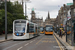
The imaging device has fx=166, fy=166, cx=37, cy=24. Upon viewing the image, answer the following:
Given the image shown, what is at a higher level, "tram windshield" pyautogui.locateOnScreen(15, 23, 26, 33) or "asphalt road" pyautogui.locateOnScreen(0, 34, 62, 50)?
"tram windshield" pyautogui.locateOnScreen(15, 23, 26, 33)

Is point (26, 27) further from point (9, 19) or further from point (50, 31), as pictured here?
point (9, 19)

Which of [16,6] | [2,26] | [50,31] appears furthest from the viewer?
[16,6]

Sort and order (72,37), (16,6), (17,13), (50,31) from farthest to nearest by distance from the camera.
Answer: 1. (16,6)
2. (17,13)
3. (50,31)
4. (72,37)

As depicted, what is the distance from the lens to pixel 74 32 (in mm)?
16672

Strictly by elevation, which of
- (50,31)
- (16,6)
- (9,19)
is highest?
(16,6)

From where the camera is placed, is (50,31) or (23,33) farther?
(50,31)

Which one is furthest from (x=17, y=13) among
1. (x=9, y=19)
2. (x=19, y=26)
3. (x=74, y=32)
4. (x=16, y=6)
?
(x=74, y=32)

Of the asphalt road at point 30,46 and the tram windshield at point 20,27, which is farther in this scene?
the tram windshield at point 20,27

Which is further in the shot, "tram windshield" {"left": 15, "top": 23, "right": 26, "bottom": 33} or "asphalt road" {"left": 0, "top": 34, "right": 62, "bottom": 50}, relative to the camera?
"tram windshield" {"left": 15, "top": 23, "right": 26, "bottom": 33}

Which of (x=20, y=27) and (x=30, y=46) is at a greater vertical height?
(x=20, y=27)

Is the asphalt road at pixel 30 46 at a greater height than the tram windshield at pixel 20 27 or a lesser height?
lesser

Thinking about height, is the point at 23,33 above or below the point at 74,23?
below

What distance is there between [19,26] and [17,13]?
51.2 m

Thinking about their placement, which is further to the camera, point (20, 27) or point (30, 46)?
point (20, 27)
